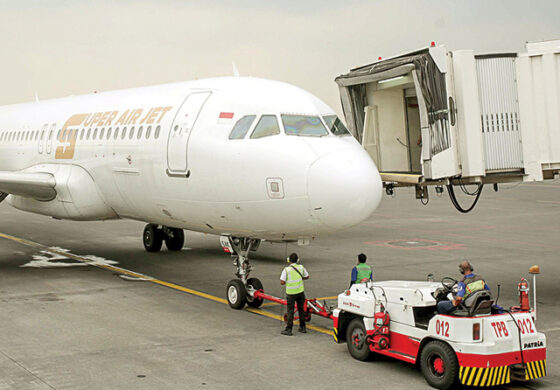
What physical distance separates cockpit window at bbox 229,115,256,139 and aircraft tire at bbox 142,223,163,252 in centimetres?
1040

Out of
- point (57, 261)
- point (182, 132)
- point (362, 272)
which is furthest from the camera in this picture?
point (57, 261)

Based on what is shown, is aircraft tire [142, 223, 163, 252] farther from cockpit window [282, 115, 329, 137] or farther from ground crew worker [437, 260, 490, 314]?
ground crew worker [437, 260, 490, 314]

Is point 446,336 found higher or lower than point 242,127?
lower

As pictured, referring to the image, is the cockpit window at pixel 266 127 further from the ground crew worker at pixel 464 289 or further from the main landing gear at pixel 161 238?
the main landing gear at pixel 161 238

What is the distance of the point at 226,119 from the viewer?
48.9ft

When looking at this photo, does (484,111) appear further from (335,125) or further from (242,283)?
(242,283)

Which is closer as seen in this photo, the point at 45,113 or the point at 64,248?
the point at 45,113

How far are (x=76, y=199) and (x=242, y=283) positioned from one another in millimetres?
6175

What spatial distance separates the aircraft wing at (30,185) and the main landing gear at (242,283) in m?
6.58

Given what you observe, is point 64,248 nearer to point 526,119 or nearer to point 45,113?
point 45,113

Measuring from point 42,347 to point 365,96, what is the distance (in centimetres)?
928

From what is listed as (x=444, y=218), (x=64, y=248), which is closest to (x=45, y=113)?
(x=64, y=248)

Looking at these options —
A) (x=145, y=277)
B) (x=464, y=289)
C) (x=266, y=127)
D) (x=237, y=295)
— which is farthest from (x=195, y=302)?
(x=464, y=289)

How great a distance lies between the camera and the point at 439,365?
1025 centimetres
